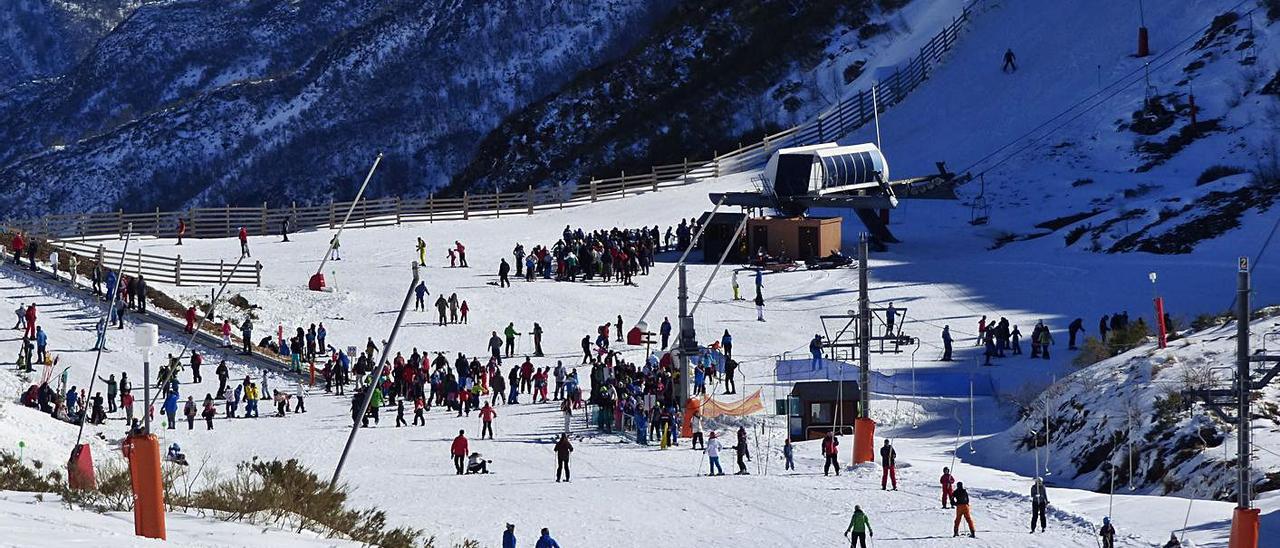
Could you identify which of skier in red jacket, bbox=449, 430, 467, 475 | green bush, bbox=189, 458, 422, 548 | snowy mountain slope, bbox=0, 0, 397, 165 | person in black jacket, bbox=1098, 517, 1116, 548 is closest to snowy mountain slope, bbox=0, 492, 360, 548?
green bush, bbox=189, 458, 422, 548

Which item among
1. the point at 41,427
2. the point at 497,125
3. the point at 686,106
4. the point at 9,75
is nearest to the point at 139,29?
the point at 9,75

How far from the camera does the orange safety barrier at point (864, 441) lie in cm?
4328

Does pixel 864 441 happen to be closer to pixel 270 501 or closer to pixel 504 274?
pixel 270 501

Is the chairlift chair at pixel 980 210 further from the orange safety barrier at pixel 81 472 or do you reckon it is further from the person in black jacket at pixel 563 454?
the orange safety barrier at pixel 81 472

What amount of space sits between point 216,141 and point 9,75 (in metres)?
42.9

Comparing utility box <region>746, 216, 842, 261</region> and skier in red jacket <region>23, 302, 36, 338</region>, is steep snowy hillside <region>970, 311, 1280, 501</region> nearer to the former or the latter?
utility box <region>746, 216, 842, 261</region>

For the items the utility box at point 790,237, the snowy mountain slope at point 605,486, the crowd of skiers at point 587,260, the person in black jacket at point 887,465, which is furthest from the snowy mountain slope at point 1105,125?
the person in black jacket at point 887,465

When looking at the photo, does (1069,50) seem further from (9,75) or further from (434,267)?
(9,75)

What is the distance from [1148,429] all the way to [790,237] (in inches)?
976

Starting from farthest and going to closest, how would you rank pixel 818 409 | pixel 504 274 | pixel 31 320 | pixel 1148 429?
1. pixel 504 274
2. pixel 31 320
3. pixel 818 409
4. pixel 1148 429

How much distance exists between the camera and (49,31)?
152625 millimetres

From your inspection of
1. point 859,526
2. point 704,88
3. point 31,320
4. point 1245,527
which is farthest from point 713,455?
point 704,88

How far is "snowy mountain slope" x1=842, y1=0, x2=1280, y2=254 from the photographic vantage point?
224ft

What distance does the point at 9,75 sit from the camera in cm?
14925
